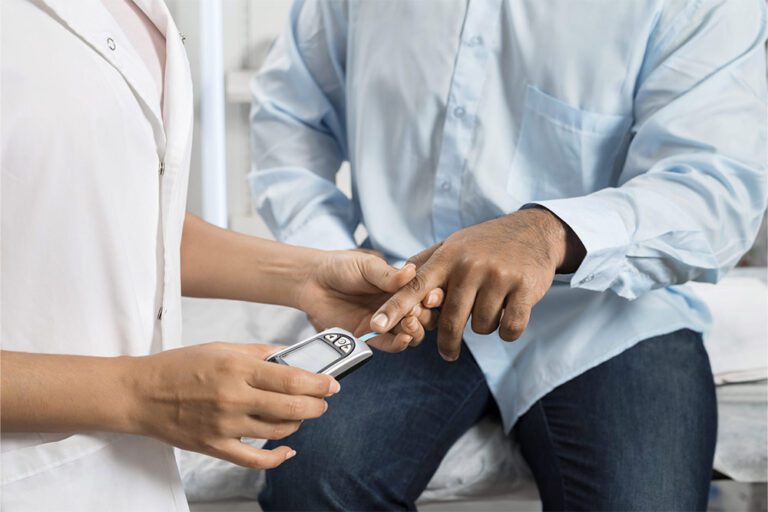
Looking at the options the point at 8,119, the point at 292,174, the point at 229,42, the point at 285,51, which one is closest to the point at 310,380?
the point at 8,119

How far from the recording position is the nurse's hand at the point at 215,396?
2.03 ft

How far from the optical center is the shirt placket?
1.14 m

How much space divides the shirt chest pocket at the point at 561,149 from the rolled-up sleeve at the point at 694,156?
0.04m

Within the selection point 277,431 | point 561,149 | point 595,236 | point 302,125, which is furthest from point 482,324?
point 302,125

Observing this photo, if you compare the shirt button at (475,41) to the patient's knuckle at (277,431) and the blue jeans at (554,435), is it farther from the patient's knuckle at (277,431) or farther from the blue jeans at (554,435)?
the patient's knuckle at (277,431)

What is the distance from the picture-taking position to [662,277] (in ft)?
3.29

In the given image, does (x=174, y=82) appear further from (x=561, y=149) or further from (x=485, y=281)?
(x=561, y=149)

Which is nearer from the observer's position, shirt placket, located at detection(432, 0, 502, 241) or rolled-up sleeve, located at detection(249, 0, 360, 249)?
shirt placket, located at detection(432, 0, 502, 241)

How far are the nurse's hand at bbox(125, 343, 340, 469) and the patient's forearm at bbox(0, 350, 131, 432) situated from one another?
1cm

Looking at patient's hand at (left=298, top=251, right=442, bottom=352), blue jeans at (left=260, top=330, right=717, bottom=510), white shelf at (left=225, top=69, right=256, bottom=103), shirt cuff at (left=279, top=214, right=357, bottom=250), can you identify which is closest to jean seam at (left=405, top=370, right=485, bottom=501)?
blue jeans at (left=260, top=330, right=717, bottom=510)

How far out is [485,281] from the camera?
32.9 inches

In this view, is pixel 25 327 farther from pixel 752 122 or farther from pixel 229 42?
pixel 229 42

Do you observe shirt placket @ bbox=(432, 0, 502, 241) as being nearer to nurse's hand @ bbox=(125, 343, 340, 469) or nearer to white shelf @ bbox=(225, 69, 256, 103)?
nurse's hand @ bbox=(125, 343, 340, 469)

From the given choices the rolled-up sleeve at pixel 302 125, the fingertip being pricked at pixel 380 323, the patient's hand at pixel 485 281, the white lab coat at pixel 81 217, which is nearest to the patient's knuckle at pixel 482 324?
the patient's hand at pixel 485 281
